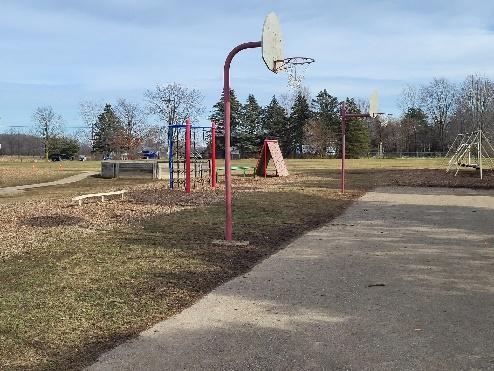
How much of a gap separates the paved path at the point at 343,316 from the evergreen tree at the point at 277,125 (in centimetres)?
7402

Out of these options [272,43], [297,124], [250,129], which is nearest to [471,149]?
[272,43]

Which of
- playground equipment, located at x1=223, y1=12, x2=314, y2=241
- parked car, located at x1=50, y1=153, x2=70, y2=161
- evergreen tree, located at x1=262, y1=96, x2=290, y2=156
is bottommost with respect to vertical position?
parked car, located at x1=50, y1=153, x2=70, y2=161

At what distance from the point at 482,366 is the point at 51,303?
3664 mm

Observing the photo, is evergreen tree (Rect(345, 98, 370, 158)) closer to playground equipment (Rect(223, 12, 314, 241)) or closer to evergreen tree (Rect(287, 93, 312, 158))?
Result: evergreen tree (Rect(287, 93, 312, 158))

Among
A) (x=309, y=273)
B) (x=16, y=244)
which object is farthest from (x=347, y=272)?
(x=16, y=244)

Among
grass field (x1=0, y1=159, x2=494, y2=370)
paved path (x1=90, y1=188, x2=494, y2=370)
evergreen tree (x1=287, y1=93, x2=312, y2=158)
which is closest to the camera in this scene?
paved path (x1=90, y1=188, x2=494, y2=370)

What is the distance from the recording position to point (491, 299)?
492cm

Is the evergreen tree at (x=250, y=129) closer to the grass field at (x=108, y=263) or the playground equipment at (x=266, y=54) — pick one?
the grass field at (x=108, y=263)

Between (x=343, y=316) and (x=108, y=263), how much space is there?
3268mm

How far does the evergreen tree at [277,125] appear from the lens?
82.1m

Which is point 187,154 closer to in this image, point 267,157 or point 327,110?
point 267,157

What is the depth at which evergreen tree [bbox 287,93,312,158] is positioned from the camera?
80938 millimetres

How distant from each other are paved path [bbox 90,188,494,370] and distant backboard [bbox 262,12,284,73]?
278 cm

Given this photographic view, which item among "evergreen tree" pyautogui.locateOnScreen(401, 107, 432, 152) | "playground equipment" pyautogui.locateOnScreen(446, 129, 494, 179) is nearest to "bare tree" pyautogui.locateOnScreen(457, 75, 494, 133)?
"evergreen tree" pyautogui.locateOnScreen(401, 107, 432, 152)
